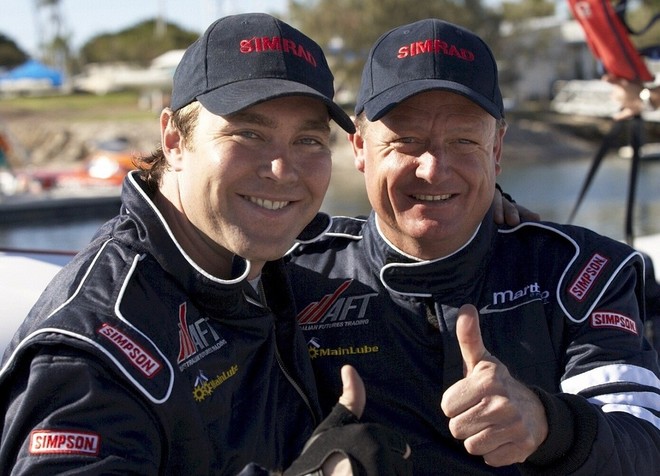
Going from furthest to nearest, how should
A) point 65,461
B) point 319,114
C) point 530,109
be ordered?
1. point 530,109
2. point 319,114
3. point 65,461

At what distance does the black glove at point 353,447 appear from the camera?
1472 mm

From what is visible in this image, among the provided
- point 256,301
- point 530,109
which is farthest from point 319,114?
point 530,109

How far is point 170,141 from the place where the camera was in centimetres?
203

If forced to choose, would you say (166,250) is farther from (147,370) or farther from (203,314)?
(147,370)

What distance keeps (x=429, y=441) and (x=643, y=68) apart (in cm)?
299

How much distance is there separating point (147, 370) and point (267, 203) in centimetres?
45

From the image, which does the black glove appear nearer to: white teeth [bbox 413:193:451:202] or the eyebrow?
the eyebrow

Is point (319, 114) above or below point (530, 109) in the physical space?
above

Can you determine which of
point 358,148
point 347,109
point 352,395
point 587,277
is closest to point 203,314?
point 352,395

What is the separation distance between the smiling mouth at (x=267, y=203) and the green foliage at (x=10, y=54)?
5862cm

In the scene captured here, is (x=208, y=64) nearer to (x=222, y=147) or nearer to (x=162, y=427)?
(x=222, y=147)

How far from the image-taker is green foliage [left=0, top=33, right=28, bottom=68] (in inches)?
2251

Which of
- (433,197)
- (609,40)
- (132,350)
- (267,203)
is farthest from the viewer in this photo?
(609,40)

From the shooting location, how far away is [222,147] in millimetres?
1921
